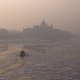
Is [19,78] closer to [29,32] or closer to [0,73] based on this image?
[0,73]

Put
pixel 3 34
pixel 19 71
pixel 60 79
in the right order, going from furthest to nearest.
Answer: pixel 3 34 < pixel 19 71 < pixel 60 79

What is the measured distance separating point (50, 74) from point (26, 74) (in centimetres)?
283

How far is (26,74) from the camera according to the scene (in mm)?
23219

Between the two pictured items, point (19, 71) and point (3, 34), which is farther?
point (3, 34)

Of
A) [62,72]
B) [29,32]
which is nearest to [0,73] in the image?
[62,72]

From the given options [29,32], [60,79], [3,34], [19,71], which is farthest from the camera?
[29,32]

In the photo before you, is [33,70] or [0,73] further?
[33,70]

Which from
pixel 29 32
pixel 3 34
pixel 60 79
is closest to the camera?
pixel 60 79

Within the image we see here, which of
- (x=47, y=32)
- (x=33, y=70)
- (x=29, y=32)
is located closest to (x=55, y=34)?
(x=47, y=32)

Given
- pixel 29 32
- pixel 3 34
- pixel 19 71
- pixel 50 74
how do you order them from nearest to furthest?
pixel 50 74 < pixel 19 71 < pixel 3 34 < pixel 29 32

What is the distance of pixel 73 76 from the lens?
72.6 ft

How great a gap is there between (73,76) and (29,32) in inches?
6410

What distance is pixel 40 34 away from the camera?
188 meters

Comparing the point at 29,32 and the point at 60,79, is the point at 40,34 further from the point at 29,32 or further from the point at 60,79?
the point at 60,79
